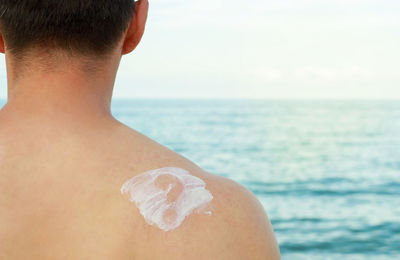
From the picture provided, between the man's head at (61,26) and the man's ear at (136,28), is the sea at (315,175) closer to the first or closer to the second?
the man's ear at (136,28)

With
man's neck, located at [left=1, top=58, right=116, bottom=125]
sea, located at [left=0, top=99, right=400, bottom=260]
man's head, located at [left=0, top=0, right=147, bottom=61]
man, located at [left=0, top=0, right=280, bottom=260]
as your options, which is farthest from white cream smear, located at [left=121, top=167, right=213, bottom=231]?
sea, located at [left=0, top=99, right=400, bottom=260]

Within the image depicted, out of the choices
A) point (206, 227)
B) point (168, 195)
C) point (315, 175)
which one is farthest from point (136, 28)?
point (315, 175)

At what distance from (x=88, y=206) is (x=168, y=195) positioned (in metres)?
0.23

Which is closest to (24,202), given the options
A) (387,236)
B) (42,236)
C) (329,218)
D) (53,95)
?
(42,236)

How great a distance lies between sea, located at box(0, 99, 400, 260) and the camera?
13.1m

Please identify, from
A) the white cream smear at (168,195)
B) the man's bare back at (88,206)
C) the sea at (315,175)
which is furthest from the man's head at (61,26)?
the sea at (315,175)

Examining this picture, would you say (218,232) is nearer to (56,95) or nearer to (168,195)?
(168,195)

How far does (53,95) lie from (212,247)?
568mm

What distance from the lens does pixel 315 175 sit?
23.7 metres

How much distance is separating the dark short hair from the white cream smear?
361 mm

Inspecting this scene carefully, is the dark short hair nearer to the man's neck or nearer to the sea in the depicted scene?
the man's neck

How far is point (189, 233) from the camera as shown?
1.33m

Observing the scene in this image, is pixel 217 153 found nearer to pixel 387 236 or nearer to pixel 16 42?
pixel 387 236

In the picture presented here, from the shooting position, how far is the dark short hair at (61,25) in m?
1.29
